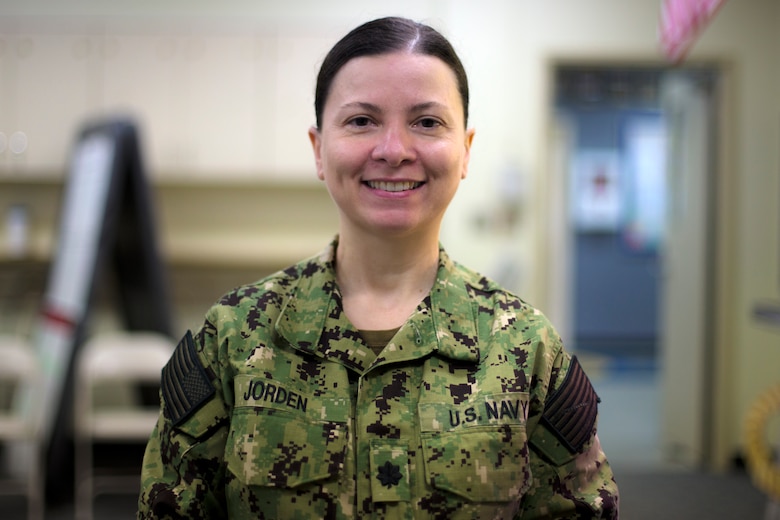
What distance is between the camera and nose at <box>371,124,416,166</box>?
3.17ft

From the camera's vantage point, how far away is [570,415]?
102 cm

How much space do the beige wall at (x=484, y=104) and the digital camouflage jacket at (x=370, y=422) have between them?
10.8ft

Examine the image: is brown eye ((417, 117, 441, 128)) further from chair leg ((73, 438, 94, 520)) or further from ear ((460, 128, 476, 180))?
chair leg ((73, 438, 94, 520))

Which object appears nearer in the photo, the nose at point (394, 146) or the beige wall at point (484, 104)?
the nose at point (394, 146)

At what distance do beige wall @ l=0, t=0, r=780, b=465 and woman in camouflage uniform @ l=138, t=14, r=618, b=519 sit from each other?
129 inches

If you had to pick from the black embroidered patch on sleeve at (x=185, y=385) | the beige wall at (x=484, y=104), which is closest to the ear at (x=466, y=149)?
the black embroidered patch on sleeve at (x=185, y=385)

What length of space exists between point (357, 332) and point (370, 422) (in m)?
0.13

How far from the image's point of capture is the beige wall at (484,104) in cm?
425

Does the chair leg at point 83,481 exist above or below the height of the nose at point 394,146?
below

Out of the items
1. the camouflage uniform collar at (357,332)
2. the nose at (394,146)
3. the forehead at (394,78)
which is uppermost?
the forehead at (394,78)

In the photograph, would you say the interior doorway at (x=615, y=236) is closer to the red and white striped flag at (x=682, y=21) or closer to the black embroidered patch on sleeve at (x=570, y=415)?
the red and white striped flag at (x=682, y=21)

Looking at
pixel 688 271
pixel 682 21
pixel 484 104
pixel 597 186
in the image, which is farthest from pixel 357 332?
pixel 597 186

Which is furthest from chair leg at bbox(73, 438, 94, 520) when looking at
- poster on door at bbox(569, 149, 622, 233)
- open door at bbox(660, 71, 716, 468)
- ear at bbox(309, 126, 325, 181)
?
poster on door at bbox(569, 149, 622, 233)

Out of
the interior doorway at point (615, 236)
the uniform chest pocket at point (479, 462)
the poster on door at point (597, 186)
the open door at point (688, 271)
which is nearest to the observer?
the uniform chest pocket at point (479, 462)
